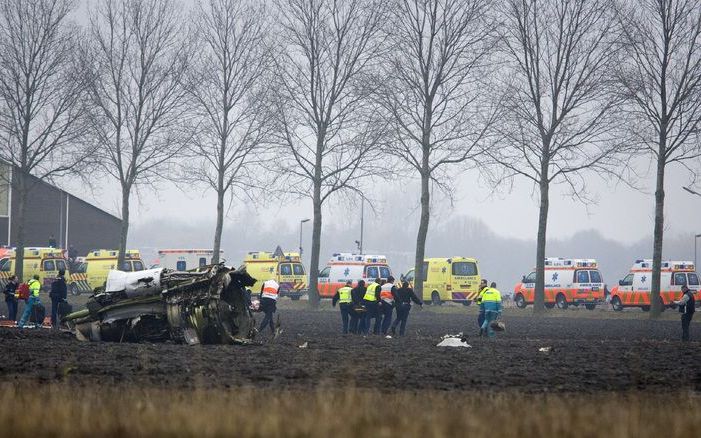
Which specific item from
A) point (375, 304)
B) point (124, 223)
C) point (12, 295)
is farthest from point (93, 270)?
point (375, 304)

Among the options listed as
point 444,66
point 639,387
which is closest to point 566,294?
point 444,66

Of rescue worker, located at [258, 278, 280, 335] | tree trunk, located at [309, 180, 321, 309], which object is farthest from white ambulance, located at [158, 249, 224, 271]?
rescue worker, located at [258, 278, 280, 335]

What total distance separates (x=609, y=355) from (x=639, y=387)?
7.61 metres

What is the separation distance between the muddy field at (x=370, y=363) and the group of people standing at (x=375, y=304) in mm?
949

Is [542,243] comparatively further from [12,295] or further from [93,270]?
[93,270]

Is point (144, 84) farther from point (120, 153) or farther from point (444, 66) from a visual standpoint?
point (444, 66)

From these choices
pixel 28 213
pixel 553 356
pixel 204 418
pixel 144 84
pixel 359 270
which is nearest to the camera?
pixel 204 418

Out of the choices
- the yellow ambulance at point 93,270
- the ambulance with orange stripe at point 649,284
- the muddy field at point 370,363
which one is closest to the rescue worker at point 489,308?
the muddy field at point 370,363

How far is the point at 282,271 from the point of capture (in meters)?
68.1

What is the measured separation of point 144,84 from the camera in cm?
5906

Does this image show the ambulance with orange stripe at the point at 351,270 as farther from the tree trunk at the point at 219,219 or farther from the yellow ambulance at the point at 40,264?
the yellow ambulance at the point at 40,264

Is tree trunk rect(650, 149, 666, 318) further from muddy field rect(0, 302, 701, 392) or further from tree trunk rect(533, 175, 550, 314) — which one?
muddy field rect(0, 302, 701, 392)

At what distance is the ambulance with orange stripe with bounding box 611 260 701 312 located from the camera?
58.8 meters

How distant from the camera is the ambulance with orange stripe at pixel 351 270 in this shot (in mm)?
64438
